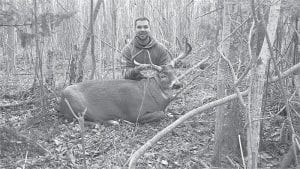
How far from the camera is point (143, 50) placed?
671cm

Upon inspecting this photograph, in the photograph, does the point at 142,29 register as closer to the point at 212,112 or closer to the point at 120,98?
the point at 120,98

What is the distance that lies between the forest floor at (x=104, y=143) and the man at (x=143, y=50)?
3.35 feet

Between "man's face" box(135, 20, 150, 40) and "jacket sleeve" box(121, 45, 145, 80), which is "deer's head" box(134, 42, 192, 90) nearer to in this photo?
"jacket sleeve" box(121, 45, 145, 80)

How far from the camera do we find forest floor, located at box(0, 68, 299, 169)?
172 inches

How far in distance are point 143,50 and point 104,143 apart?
7.37 ft

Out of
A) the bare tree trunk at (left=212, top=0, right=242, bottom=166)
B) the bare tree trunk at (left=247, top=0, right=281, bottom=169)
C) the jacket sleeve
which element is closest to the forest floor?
the bare tree trunk at (left=212, top=0, right=242, bottom=166)

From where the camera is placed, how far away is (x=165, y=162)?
4.54 m

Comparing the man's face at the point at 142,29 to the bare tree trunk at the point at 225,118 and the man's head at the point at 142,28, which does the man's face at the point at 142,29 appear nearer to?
the man's head at the point at 142,28

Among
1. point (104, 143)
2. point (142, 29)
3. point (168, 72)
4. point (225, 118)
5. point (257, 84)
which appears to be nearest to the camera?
point (257, 84)

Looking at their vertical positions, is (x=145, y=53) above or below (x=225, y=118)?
above

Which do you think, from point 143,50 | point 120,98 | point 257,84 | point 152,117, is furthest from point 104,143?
point 257,84

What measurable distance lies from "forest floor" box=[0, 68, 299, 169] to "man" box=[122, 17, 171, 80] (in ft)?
3.35

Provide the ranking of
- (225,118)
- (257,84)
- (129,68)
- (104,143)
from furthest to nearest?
(129,68), (104,143), (225,118), (257,84)

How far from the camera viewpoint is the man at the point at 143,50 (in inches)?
262
